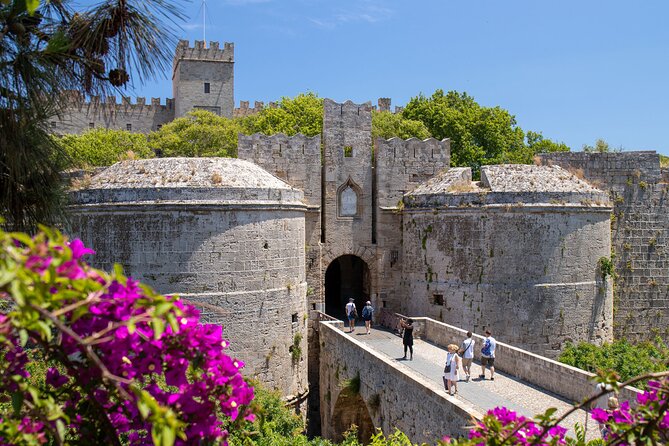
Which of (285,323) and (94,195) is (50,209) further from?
(285,323)

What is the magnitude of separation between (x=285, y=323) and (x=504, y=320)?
680 centimetres

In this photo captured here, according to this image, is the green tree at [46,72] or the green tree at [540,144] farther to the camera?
the green tree at [540,144]

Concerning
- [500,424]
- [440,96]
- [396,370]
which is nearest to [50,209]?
[500,424]

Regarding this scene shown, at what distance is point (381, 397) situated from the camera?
47.5 feet

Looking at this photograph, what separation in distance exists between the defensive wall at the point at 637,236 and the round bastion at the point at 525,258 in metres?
3.02

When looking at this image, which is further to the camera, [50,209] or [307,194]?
[307,194]

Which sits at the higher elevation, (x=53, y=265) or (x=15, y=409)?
(x=53, y=265)

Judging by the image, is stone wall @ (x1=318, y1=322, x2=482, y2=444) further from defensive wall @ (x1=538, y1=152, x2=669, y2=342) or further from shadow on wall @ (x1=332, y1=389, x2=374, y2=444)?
defensive wall @ (x1=538, y1=152, x2=669, y2=342)

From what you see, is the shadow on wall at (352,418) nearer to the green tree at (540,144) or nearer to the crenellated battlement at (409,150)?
the crenellated battlement at (409,150)

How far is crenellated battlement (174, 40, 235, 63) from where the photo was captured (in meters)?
54.0

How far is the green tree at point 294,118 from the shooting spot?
119 ft

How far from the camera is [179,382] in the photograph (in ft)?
12.0

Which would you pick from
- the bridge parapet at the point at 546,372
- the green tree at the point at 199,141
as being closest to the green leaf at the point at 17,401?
the bridge parapet at the point at 546,372

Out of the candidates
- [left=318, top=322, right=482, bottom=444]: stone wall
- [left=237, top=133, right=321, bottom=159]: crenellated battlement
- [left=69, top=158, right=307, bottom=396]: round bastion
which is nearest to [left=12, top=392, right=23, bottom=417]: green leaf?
[left=318, top=322, right=482, bottom=444]: stone wall
